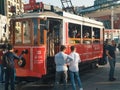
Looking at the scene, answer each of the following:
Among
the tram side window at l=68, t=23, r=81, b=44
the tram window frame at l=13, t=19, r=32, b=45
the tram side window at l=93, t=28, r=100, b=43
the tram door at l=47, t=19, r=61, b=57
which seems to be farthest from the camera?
the tram side window at l=93, t=28, r=100, b=43

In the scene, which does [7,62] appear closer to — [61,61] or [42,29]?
[61,61]

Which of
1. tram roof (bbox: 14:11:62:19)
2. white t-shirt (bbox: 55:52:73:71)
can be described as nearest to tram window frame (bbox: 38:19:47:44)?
tram roof (bbox: 14:11:62:19)

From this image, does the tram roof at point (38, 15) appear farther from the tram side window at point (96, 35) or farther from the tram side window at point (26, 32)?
the tram side window at point (96, 35)

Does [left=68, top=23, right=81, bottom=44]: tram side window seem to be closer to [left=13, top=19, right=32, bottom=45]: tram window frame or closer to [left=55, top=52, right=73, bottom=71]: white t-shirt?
[left=13, top=19, right=32, bottom=45]: tram window frame

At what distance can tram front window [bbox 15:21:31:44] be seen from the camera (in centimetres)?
1481

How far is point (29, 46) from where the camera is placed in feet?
47.6

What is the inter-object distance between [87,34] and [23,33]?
17.2ft

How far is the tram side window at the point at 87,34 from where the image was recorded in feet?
61.5

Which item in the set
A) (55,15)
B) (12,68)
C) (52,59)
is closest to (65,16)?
(55,15)

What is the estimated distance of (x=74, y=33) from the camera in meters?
17.2

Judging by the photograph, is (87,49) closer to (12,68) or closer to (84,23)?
(84,23)

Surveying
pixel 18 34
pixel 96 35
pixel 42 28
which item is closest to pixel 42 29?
pixel 42 28

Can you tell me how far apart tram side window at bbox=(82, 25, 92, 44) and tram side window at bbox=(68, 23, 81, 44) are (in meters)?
0.74

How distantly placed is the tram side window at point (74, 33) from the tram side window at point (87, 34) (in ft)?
2.44
